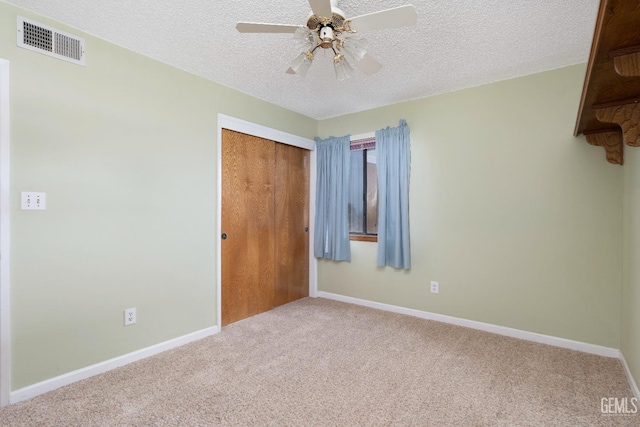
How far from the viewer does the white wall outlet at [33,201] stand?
6.17ft

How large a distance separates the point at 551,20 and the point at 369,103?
1801mm

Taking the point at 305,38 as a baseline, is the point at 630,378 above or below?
below

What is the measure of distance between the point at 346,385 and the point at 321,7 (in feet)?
7.13

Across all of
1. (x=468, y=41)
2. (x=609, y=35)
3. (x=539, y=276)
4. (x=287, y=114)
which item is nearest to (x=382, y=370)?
(x=539, y=276)

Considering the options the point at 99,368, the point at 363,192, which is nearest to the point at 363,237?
the point at 363,192

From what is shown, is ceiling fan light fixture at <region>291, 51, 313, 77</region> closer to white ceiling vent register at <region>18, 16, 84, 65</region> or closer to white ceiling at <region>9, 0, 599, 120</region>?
white ceiling at <region>9, 0, 599, 120</region>

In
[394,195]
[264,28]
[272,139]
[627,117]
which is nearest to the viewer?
[264,28]

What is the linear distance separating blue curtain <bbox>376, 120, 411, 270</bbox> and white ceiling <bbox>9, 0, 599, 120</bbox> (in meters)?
0.57

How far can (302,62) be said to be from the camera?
73.8 inches

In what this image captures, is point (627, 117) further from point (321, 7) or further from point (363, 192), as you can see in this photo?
point (363, 192)

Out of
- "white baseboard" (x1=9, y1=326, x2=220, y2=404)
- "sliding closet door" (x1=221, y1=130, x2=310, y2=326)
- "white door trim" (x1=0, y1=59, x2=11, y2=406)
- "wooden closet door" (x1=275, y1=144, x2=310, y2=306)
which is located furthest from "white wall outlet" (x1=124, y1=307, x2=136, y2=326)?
"wooden closet door" (x1=275, y1=144, x2=310, y2=306)

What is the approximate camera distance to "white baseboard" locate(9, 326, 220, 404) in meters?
1.88

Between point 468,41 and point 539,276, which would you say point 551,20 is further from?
point 539,276

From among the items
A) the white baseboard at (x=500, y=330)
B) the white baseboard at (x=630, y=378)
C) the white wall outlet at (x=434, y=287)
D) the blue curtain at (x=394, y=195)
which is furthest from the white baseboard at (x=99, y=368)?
the white baseboard at (x=630, y=378)
